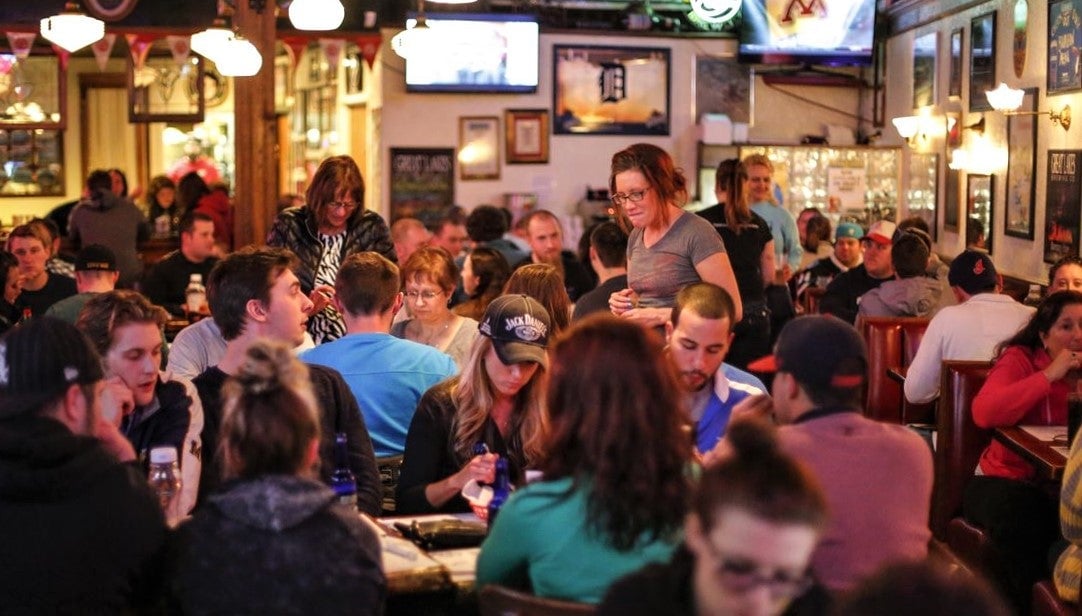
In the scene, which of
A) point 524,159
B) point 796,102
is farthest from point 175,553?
point 796,102

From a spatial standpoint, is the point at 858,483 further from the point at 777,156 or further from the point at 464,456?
the point at 777,156

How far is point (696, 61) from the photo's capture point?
1421 cm

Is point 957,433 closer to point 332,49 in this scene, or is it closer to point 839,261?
point 839,261

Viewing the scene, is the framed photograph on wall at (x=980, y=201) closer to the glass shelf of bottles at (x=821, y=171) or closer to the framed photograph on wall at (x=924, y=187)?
the framed photograph on wall at (x=924, y=187)

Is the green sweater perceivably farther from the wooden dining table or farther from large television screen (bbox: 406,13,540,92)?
large television screen (bbox: 406,13,540,92)

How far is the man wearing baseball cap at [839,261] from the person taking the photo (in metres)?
10.8

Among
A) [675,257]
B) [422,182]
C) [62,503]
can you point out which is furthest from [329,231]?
[422,182]

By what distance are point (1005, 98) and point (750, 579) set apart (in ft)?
29.5

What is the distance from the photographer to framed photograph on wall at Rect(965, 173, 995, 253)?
37.9 ft

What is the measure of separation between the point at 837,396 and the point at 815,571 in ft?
1.36

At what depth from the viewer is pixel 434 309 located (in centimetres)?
597

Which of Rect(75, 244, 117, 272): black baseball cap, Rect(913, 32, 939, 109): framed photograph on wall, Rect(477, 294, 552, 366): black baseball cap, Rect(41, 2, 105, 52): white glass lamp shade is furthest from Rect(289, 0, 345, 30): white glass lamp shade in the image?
Rect(913, 32, 939, 109): framed photograph on wall

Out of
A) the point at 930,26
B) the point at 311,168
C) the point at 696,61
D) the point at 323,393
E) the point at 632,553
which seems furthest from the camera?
the point at 311,168

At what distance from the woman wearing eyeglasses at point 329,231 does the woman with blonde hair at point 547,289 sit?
1117 millimetres
